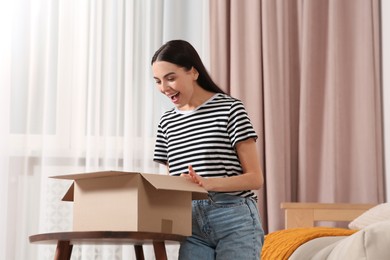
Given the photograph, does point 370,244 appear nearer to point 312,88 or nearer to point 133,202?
point 133,202

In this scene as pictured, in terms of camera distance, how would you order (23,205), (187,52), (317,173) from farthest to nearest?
(317,173)
(23,205)
(187,52)

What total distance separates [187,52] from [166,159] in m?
0.30

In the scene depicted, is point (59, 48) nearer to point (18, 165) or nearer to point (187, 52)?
point (18, 165)

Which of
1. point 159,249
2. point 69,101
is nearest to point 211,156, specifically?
point 159,249

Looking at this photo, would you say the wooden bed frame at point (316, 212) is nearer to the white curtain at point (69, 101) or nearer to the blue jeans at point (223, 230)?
the white curtain at point (69, 101)

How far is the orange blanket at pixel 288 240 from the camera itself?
2.37m

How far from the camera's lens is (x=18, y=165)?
3.30 m

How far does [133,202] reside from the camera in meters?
1.66

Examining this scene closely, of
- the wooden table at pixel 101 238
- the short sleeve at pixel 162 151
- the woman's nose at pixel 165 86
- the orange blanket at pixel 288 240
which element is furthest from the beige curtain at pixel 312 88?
the wooden table at pixel 101 238

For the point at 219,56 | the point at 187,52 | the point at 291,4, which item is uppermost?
the point at 291,4

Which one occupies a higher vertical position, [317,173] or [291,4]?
[291,4]

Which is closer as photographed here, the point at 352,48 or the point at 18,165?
the point at 18,165

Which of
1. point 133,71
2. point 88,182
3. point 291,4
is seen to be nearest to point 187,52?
point 88,182

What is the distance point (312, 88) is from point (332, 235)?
1.16 meters
